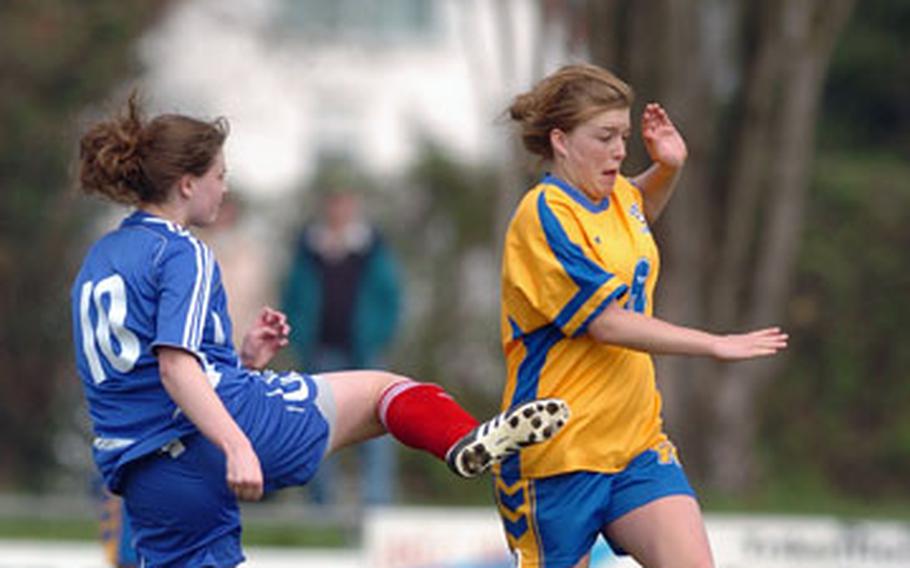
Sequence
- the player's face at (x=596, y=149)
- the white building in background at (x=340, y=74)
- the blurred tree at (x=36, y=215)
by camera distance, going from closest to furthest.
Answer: the player's face at (x=596, y=149), the blurred tree at (x=36, y=215), the white building in background at (x=340, y=74)

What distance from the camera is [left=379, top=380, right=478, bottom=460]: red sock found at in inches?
215

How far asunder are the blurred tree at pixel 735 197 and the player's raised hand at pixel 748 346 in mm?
7980

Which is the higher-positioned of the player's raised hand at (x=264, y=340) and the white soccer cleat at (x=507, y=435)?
the player's raised hand at (x=264, y=340)

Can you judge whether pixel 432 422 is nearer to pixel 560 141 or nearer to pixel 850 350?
pixel 560 141

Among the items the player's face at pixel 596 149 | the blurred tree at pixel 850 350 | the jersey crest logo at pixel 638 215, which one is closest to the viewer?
the player's face at pixel 596 149

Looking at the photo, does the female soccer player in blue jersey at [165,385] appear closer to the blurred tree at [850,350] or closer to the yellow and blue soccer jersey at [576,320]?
the yellow and blue soccer jersey at [576,320]

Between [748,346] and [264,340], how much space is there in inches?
58.1

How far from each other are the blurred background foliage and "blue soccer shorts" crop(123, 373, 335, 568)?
8.30 meters

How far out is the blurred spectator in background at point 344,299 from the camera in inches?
467

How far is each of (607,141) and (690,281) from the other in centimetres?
805

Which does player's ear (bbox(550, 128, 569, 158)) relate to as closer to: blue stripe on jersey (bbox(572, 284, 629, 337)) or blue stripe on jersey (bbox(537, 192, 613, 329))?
blue stripe on jersey (bbox(537, 192, 613, 329))

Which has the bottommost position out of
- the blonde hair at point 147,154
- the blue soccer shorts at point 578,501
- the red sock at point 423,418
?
the blue soccer shorts at point 578,501

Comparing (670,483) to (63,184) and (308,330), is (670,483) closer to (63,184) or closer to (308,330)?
(308,330)

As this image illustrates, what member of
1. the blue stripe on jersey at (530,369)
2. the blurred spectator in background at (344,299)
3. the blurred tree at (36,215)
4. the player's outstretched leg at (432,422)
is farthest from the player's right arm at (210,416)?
the blurred tree at (36,215)
